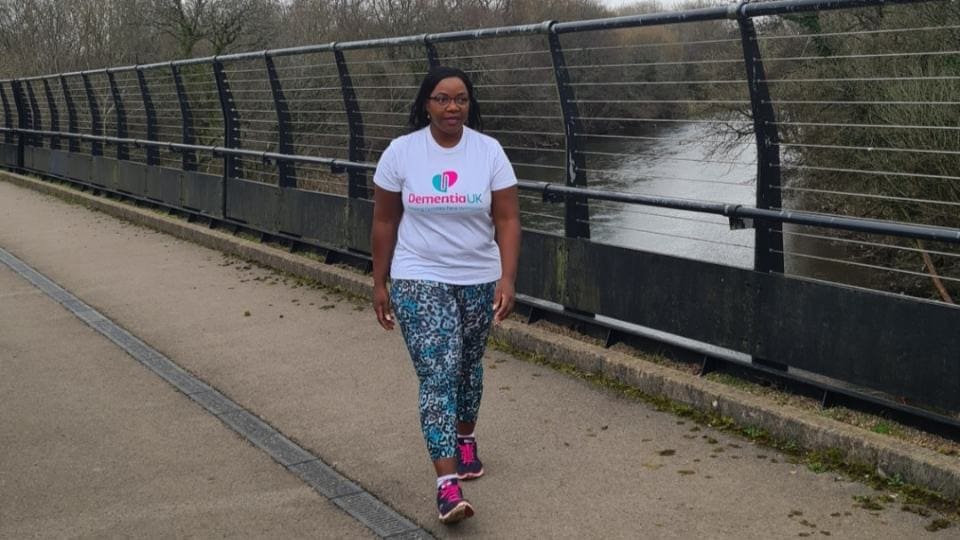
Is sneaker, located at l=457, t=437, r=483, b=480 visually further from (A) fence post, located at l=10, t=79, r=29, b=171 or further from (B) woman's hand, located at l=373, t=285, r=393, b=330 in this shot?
(A) fence post, located at l=10, t=79, r=29, b=171

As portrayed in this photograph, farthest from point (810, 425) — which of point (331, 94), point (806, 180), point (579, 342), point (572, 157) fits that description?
point (331, 94)

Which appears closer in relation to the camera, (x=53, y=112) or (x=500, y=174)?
(x=500, y=174)

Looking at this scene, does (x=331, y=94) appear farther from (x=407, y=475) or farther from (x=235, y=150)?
(x=407, y=475)

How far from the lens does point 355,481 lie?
17.6 ft

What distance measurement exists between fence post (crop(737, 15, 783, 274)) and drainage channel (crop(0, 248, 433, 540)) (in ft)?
7.23

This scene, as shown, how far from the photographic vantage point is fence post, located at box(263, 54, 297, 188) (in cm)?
1178

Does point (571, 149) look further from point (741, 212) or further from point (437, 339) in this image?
point (437, 339)

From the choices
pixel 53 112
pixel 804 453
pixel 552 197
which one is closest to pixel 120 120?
pixel 53 112

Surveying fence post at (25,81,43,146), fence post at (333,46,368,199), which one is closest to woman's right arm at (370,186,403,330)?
fence post at (333,46,368,199)

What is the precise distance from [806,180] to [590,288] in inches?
117

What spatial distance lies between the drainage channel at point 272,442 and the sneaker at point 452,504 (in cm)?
10

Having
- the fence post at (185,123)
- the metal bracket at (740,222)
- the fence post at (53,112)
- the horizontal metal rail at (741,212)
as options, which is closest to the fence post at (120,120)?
the fence post at (185,123)

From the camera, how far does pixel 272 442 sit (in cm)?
600

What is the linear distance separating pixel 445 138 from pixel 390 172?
238 millimetres
